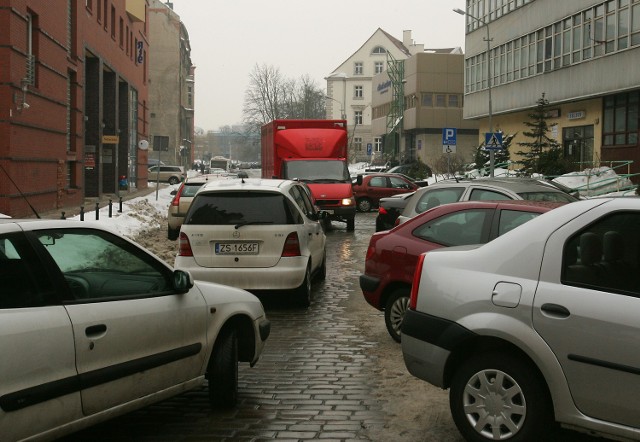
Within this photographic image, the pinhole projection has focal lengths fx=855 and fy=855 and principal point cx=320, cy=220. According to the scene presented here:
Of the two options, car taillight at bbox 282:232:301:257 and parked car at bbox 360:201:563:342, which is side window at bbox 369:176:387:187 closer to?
car taillight at bbox 282:232:301:257

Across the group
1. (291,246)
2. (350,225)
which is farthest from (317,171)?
(291,246)

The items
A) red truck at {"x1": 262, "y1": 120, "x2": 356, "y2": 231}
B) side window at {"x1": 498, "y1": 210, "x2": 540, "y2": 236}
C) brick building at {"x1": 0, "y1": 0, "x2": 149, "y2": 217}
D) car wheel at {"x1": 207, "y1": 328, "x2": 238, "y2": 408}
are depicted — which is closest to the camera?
car wheel at {"x1": 207, "y1": 328, "x2": 238, "y2": 408}

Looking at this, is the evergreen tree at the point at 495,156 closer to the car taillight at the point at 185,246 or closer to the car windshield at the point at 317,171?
the car windshield at the point at 317,171

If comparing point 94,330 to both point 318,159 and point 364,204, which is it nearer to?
point 318,159

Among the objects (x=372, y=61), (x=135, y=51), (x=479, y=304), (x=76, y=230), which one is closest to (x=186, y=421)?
(x=76, y=230)

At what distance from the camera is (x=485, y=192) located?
1055 centimetres

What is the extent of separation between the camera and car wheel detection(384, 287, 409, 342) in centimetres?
837

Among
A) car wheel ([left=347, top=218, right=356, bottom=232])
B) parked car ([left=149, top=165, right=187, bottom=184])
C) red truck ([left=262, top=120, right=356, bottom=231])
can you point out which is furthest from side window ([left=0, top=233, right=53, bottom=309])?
parked car ([left=149, top=165, right=187, bottom=184])

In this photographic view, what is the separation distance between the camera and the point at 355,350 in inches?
Answer: 322

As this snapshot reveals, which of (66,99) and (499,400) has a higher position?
(66,99)

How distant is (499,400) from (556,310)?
2.10 ft

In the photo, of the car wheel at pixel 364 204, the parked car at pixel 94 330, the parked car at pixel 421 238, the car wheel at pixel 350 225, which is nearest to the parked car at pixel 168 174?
the car wheel at pixel 364 204

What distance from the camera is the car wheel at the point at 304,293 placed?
10477 millimetres

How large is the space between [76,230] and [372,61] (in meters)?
125
